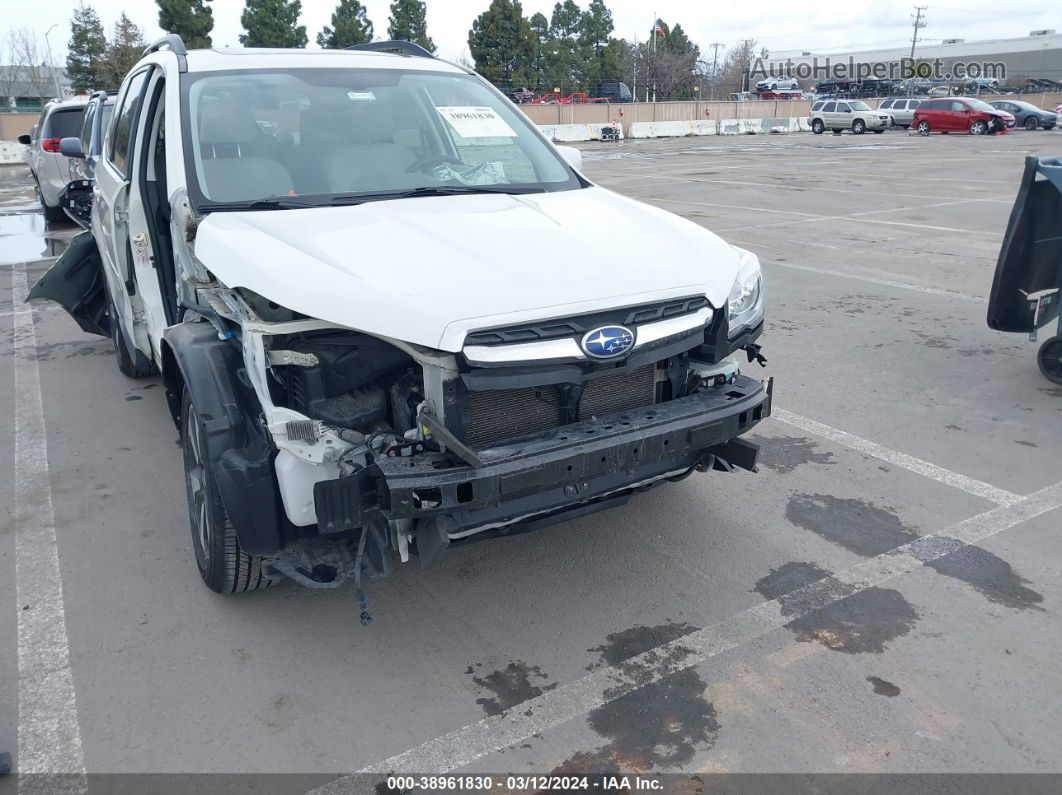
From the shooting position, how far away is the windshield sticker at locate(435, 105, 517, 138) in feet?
14.8

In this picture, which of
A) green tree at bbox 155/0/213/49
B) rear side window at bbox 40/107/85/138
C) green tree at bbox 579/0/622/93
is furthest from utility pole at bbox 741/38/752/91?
rear side window at bbox 40/107/85/138

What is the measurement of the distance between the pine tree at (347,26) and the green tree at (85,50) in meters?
13.1

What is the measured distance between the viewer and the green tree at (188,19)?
4184 centimetres

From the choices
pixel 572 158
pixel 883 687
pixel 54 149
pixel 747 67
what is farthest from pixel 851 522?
pixel 747 67

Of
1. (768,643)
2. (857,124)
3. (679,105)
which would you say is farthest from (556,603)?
(679,105)

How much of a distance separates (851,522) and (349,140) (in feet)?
9.79

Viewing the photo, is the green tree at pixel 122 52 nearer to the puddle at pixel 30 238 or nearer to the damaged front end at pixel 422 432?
the puddle at pixel 30 238

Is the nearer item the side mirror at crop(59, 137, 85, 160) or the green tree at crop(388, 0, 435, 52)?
the side mirror at crop(59, 137, 85, 160)

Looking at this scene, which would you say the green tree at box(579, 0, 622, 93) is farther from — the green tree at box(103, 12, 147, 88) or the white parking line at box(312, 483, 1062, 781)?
the white parking line at box(312, 483, 1062, 781)

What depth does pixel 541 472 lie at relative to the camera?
286 cm

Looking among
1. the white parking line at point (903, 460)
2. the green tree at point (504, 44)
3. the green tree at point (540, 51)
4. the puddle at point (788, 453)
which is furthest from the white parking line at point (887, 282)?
the green tree at point (540, 51)

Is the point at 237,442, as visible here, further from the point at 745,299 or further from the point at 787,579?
the point at 787,579

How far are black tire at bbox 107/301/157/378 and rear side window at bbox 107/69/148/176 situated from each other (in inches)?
50.3

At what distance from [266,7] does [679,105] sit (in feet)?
77.4
